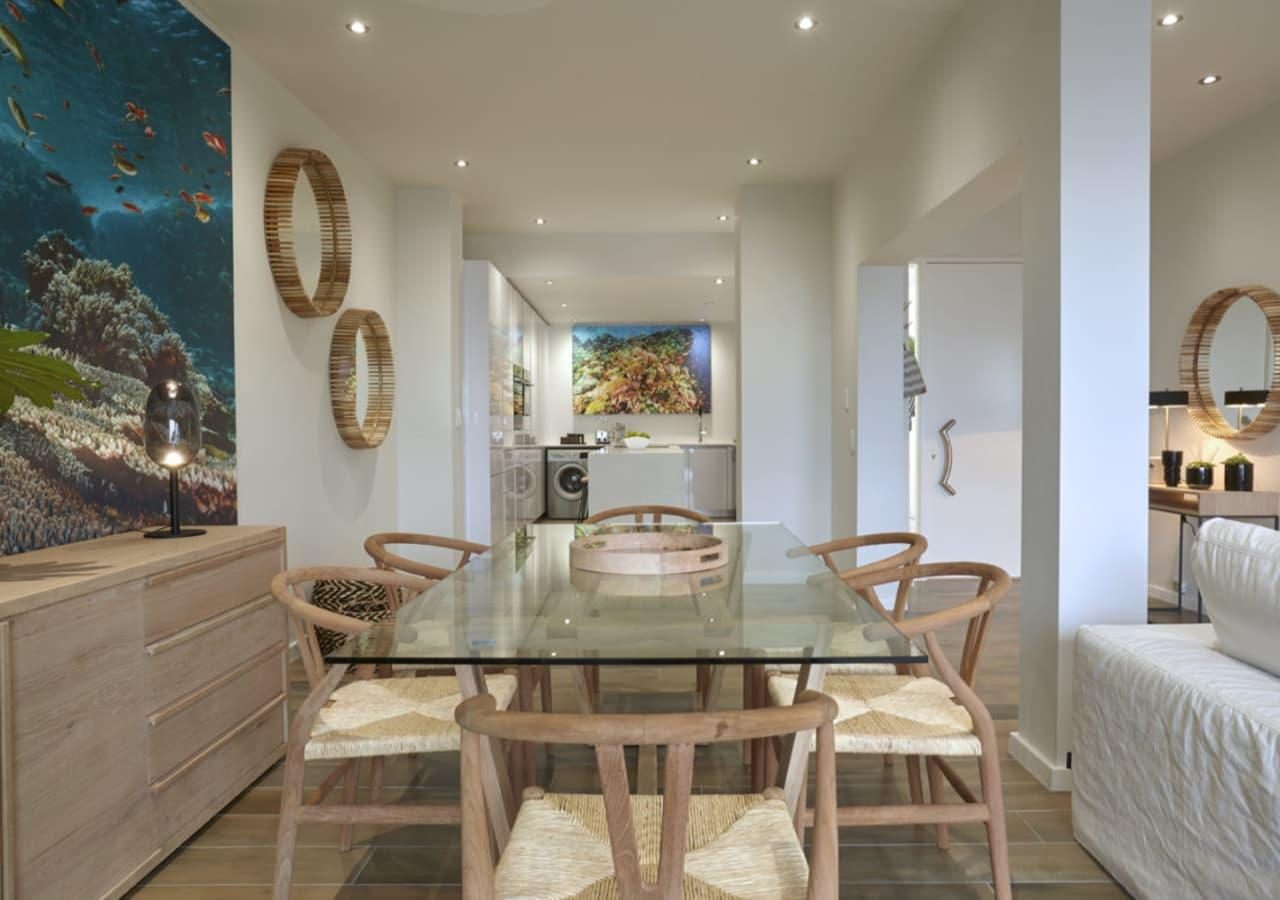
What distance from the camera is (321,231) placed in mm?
4410

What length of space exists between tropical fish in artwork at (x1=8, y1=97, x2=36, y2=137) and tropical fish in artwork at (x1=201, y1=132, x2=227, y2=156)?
3.16ft

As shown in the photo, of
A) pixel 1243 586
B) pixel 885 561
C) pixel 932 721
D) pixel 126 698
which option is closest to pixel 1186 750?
pixel 1243 586

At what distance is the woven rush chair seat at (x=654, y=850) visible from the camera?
1211 millimetres

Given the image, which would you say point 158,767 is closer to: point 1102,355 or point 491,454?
point 1102,355

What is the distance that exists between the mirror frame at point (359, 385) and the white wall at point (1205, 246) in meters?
4.70

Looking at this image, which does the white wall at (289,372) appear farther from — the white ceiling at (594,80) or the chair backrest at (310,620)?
the chair backrest at (310,620)

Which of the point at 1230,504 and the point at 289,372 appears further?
the point at 1230,504

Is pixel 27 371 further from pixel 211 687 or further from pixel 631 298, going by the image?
pixel 631 298

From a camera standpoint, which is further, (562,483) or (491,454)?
(562,483)

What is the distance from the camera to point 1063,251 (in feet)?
8.05

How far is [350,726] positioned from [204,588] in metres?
0.73

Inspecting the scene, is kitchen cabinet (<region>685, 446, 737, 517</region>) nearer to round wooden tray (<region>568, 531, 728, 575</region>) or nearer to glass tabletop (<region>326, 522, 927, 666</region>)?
round wooden tray (<region>568, 531, 728, 575</region>)

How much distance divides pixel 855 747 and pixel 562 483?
28.3 feet

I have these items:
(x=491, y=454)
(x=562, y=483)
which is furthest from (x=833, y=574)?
(x=562, y=483)
